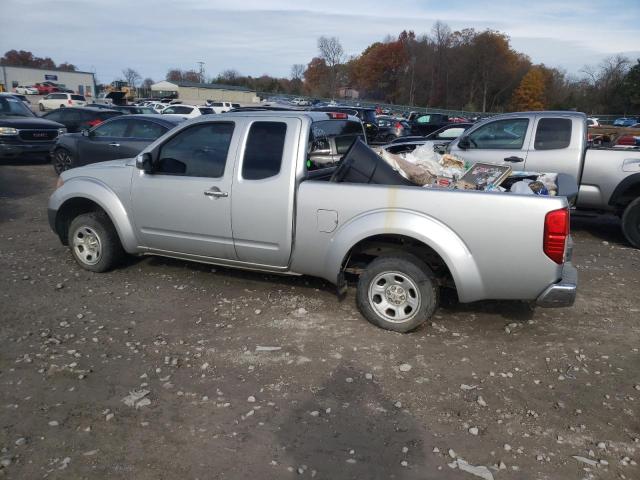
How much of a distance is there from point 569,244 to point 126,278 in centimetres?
447

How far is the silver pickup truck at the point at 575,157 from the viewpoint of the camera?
24.5 ft

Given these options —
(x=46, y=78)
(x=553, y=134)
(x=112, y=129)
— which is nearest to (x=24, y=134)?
(x=112, y=129)

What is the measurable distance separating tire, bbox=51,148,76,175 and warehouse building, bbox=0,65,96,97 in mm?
69594

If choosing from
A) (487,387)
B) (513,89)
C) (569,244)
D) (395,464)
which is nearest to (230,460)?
(395,464)

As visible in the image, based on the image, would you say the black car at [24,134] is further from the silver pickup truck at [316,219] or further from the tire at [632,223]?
the tire at [632,223]

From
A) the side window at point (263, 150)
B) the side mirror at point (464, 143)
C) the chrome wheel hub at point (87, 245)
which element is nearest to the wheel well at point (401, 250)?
the side window at point (263, 150)

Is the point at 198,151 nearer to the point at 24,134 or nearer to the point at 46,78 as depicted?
the point at 24,134

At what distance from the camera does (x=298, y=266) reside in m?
4.75

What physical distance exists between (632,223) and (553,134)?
1749 millimetres

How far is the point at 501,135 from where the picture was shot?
8500 millimetres

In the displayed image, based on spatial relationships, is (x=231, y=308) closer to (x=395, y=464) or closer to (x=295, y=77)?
(x=395, y=464)

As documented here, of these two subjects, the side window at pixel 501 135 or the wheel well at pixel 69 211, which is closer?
the wheel well at pixel 69 211

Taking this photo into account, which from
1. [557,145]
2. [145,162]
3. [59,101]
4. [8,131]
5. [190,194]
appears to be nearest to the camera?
[190,194]

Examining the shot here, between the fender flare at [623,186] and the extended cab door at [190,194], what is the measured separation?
19.0 ft
